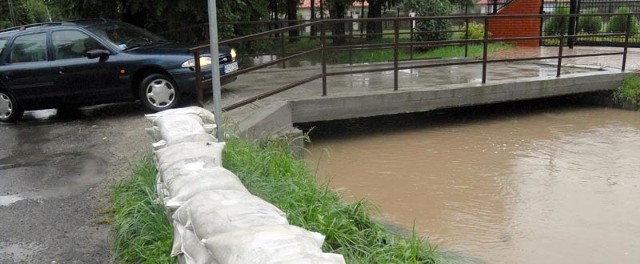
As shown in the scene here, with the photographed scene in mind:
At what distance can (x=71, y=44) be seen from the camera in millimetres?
8367

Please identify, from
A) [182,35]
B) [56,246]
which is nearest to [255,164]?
[56,246]

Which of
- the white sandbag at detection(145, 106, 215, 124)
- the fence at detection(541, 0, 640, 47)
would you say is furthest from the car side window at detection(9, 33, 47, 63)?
the fence at detection(541, 0, 640, 47)

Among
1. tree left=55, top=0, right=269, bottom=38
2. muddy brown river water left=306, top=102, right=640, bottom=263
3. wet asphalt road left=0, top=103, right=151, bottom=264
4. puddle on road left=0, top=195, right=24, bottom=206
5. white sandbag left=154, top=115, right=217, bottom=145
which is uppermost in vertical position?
tree left=55, top=0, right=269, bottom=38

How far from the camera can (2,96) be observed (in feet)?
28.2

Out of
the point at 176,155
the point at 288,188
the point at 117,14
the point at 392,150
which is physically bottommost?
the point at 392,150

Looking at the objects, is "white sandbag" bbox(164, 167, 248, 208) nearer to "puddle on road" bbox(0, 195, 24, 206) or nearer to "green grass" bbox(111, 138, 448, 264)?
"green grass" bbox(111, 138, 448, 264)

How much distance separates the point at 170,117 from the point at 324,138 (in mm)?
4766

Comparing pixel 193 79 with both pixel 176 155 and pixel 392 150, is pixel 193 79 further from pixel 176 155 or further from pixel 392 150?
pixel 176 155

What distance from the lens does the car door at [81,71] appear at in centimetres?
819

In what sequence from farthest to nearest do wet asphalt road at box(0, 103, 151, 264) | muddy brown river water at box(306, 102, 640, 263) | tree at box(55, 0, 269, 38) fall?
tree at box(55, 0, 269, 38) → muddy brown river water at box(306, 102, 640, 263) → wet asphalt road at box(0, 103, 151, 264)

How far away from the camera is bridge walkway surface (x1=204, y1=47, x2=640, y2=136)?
8188 mm

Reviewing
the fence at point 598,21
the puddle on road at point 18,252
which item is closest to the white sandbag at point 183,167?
the puddle on road at point 18,252

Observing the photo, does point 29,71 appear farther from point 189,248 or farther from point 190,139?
point 189,248

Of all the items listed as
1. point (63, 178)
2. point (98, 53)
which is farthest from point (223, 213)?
point (98, 53)
